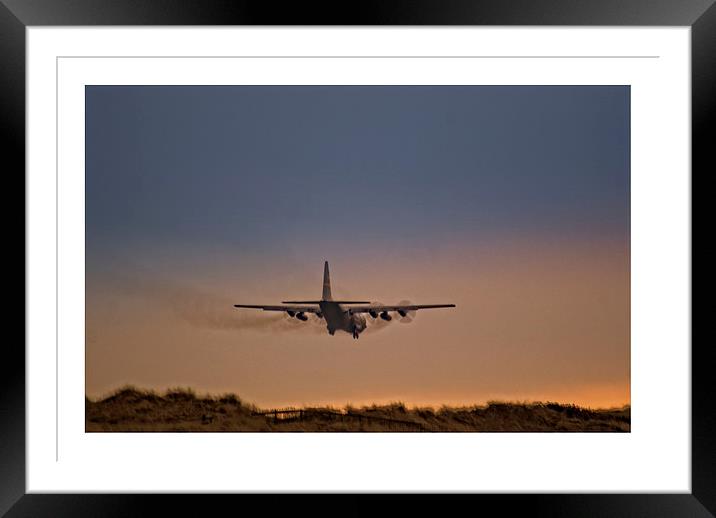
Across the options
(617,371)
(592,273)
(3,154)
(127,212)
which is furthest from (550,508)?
(127,212)

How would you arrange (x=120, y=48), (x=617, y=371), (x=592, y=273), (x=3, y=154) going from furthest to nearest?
(x=592, y=273) → (x=617, y=371) → (x=120, y=48) → (x=3, y=154)

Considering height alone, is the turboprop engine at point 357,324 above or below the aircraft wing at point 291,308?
below

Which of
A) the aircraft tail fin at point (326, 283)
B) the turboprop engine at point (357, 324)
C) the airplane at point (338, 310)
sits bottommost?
the turboprop engine at point (357, 324)

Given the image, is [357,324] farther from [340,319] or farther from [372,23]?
[372,23]

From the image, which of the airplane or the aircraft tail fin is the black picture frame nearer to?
the airplane

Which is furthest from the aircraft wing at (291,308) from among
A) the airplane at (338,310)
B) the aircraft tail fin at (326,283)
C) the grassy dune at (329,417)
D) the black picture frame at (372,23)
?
the black picture frame at (372,23)

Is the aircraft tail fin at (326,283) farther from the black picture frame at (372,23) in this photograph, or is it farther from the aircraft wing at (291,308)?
the black picture frame at (372,23)

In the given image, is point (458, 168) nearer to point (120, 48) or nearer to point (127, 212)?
point (127, 212)
